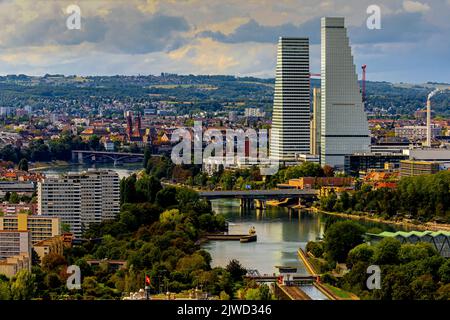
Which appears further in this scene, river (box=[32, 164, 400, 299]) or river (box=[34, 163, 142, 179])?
river (box=[34, 163, 142, 179])

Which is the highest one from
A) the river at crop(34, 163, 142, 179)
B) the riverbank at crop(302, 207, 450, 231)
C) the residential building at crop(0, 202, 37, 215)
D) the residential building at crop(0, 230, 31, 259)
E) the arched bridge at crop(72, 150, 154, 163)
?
the arched bridge at crop(72, 150, 154, 163)

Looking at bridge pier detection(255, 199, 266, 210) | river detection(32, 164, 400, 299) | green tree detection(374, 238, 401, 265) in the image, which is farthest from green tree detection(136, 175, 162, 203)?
green tree detection(374, 238, 401, 265)

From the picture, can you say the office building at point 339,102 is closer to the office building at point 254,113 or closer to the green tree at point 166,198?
the green tree at point 166,198

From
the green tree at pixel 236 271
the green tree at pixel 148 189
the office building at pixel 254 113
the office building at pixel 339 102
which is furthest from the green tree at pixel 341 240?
the office building at pixel 254 113

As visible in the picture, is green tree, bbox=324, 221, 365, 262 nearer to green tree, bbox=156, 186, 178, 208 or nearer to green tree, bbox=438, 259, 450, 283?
green tree, bbox=438, 259, 450, 283
